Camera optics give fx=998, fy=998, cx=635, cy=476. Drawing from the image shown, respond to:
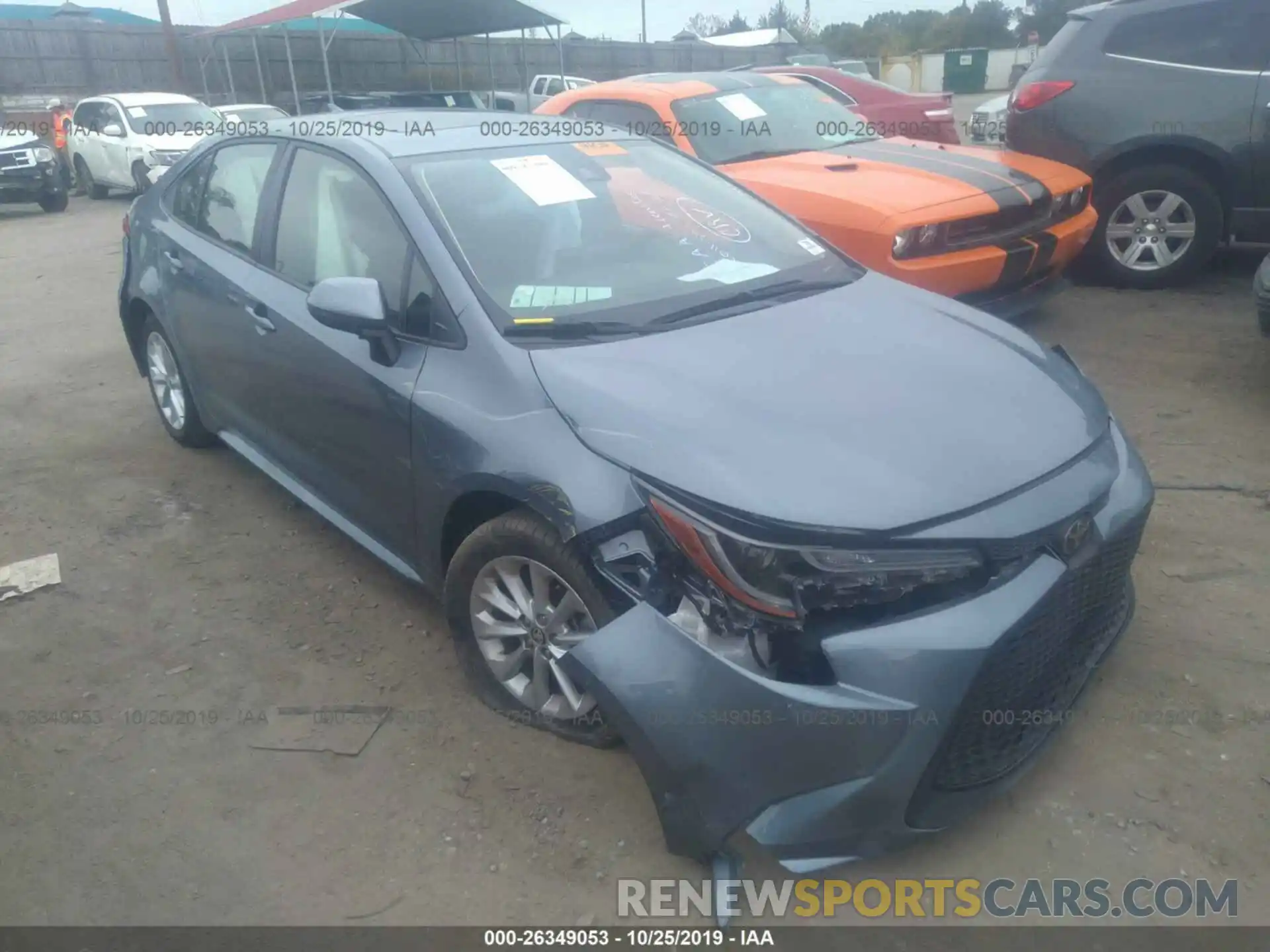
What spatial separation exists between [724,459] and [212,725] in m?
1.81

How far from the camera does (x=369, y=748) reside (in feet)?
9.34

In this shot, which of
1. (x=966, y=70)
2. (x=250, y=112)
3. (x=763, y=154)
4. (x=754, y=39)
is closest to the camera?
(x=763, y=154)

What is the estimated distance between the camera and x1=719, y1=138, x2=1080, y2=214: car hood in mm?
4980

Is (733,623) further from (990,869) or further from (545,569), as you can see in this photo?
(990,869)

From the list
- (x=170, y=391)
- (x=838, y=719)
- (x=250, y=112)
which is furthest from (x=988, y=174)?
(x=250, y=112)

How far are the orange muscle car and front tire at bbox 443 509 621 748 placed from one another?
2.04 meters

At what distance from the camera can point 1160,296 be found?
6.42 meters

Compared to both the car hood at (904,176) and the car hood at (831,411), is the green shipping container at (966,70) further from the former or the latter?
the car hood at (831,411)

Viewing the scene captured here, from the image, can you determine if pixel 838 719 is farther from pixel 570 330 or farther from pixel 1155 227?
pixel 1155 227

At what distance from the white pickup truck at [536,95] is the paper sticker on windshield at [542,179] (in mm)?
10406

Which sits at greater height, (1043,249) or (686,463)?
(686,463)

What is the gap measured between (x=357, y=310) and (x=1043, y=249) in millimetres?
3829

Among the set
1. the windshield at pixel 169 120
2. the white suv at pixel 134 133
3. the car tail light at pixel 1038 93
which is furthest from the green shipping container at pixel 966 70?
the car tail light at pixel 1038 93

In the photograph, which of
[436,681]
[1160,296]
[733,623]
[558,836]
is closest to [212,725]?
[436,681]
